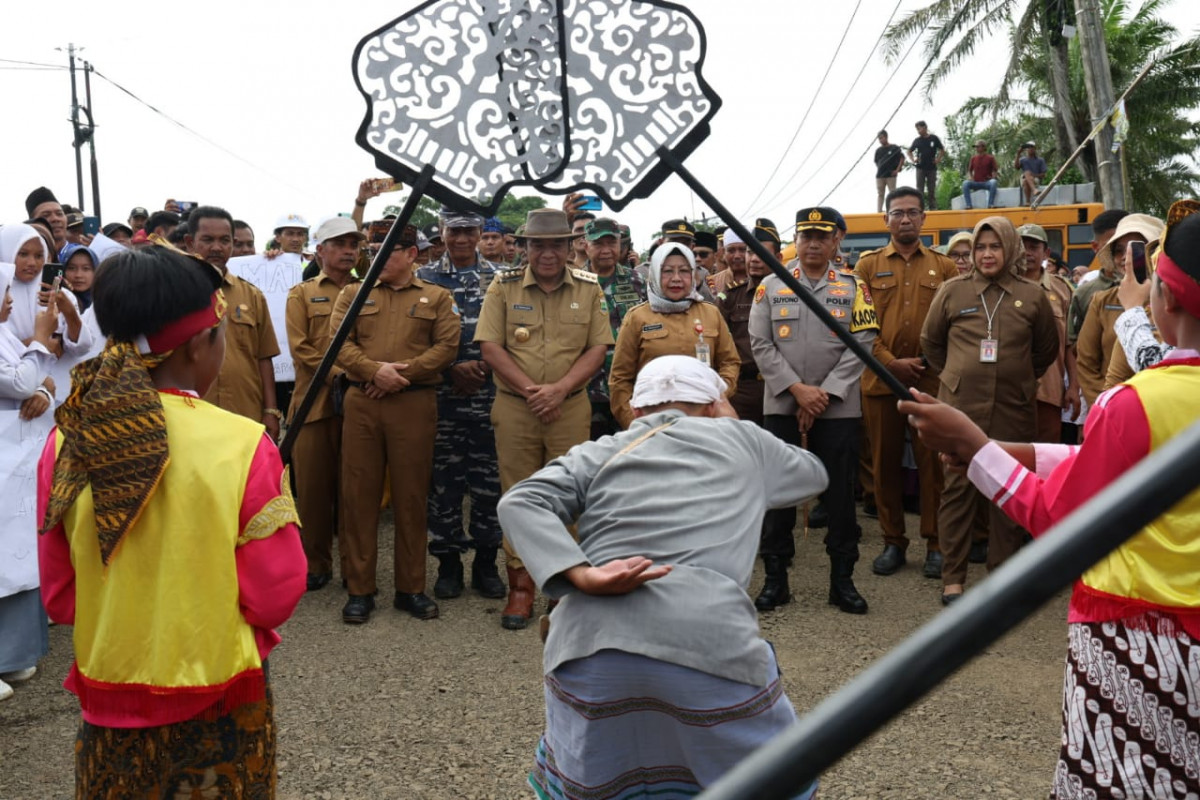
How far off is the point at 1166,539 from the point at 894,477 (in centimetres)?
429

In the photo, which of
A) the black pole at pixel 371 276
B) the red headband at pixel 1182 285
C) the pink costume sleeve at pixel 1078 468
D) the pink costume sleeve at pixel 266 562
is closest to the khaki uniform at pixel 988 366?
the pink costume sleeve at pixel 1078 468

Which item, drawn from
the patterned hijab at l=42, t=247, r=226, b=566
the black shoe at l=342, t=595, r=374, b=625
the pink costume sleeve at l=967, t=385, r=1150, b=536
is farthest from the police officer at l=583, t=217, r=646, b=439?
the patterned hijab at l=42, t=247, r=226, b=566

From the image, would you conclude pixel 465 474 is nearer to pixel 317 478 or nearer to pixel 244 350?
pixel 317 478

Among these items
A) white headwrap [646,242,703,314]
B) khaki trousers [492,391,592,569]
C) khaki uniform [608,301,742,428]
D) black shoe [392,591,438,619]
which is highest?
white headwrap [646,242,703,314]

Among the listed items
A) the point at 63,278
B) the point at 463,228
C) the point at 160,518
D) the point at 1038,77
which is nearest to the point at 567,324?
the point at 463,228

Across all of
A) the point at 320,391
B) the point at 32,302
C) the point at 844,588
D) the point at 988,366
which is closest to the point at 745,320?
the point at 988,366

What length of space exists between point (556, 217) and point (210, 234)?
1.83 meters

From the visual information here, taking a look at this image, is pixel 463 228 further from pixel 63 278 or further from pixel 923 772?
pixel 923 772

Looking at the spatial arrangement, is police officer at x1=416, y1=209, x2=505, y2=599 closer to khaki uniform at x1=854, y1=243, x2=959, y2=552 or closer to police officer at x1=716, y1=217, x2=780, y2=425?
police officer at x1=716, y1=217, x2=780, y2=425

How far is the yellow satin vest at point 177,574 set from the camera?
7.53 feet

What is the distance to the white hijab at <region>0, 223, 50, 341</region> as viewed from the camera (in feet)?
16.4

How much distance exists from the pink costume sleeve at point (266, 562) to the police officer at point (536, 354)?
3320 mm

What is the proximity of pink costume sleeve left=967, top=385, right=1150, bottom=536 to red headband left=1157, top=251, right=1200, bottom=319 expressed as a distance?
0.20 meters

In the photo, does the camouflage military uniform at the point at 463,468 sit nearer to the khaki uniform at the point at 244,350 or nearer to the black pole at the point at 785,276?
the khaki uniform at the point at 244,350
